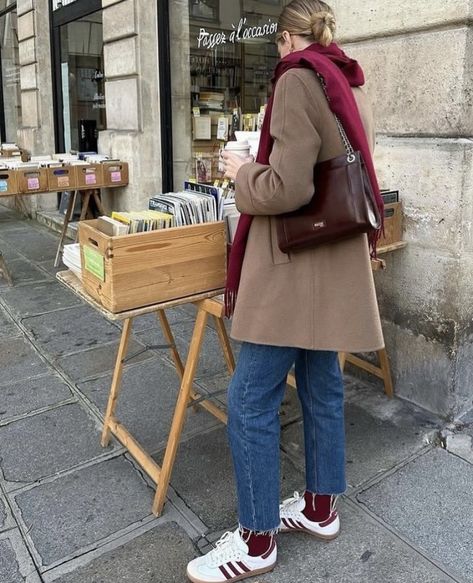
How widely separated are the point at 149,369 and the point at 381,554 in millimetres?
2094

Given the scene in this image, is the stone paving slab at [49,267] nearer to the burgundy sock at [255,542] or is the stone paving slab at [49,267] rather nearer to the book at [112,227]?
the book at [112,227]

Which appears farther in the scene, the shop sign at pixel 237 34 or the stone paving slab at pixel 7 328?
the shop sign at pixel 237 34

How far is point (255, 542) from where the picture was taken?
2.24 meters

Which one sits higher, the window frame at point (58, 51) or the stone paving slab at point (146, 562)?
the window frame at point (58, 51)

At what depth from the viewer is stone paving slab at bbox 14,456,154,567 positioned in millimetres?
2451

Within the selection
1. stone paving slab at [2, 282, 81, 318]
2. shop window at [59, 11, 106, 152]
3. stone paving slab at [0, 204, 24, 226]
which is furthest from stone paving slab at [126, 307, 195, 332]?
stone paving slab at [0, 204, 24, 226]

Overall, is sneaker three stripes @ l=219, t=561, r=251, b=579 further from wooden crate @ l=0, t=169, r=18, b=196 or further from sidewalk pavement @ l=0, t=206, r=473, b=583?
wooden crate @ l=0, t=169, r=18, b=196

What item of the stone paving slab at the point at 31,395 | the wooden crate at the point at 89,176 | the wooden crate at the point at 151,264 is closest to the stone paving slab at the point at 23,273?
the wooden crate at the point at 89,176

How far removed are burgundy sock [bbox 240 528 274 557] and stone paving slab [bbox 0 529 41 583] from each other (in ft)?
2.56

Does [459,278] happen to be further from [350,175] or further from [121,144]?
[121,144]

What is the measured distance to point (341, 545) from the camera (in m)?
2.40

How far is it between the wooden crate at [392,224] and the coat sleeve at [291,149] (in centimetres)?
141

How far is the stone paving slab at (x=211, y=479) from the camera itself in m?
2.60

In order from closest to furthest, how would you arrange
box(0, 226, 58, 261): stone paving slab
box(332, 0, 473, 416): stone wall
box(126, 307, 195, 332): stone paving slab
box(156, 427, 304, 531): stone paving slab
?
1. box(156, 427, 304, 531): stone paving slab
2. box(332, 0, 473, 416): stone wall
3. box(126, 307, 195, 332): stone paving slab
4. box(0, 226, 58, 261): stone paving slab
